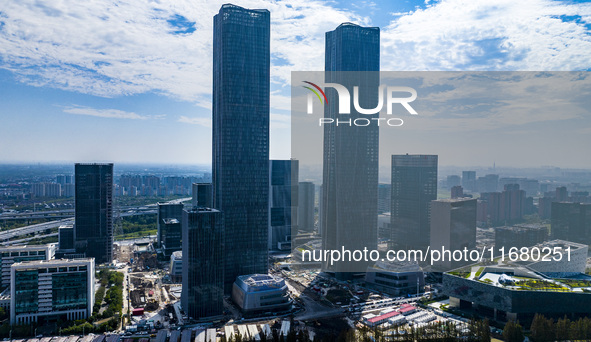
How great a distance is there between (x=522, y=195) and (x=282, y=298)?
59.0 ft

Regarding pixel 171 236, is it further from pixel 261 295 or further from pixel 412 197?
pixel 412 197

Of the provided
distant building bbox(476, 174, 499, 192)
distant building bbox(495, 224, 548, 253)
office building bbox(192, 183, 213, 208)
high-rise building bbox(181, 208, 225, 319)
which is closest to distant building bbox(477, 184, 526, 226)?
distant building bbox(476, 174, 499, 192)

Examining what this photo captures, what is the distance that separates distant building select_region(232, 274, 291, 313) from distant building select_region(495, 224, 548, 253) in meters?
12.5

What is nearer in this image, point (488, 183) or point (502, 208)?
point (488, 183)

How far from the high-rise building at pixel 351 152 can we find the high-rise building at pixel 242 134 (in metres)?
3.13

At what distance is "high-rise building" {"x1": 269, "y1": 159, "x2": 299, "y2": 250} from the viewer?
24.4m

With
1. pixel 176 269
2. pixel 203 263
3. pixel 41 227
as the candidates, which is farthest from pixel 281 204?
pixel 41 227

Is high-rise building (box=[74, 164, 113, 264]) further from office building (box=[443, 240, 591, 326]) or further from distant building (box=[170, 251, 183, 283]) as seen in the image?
office building (box=[443, 240, 591, 326])

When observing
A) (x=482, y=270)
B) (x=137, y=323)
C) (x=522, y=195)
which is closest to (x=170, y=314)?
(x=137, y=323)

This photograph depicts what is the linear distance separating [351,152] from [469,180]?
7.50 metres

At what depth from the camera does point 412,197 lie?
837 inches

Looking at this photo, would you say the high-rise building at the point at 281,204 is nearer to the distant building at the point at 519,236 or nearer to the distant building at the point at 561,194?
the distant building at the point at 519,236

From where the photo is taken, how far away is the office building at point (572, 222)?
69.1ft

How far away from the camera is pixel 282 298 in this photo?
14469 mm
